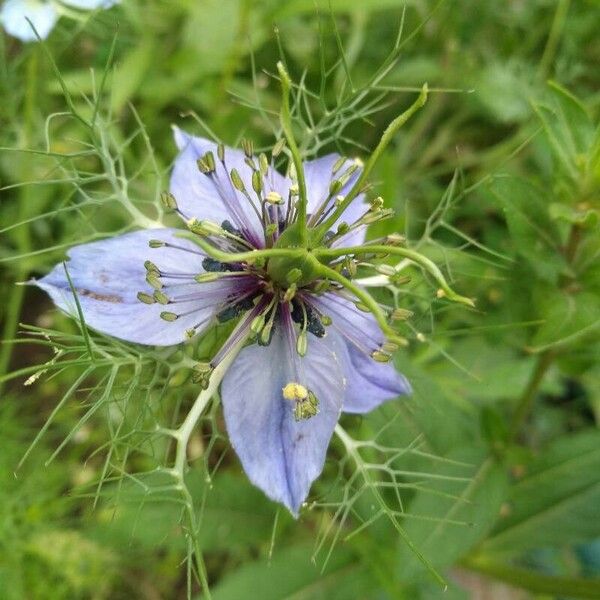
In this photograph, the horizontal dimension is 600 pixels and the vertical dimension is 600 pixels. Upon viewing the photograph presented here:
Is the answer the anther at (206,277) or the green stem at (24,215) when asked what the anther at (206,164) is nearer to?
the anther at (206,277)

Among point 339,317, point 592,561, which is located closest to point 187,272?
point 339,317

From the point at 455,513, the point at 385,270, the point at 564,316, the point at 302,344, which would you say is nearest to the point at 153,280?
the point at 302,344

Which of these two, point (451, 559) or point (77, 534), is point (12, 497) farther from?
point (451, 559)

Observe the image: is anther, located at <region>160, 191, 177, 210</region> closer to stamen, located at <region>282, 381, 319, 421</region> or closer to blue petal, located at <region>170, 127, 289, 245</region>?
blue petal, located at <region>170, 127, 289, 245</region>

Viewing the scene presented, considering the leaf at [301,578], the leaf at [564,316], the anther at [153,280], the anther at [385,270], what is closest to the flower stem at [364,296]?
the anther at [385,270]

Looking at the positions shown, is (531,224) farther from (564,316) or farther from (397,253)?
(397,253)

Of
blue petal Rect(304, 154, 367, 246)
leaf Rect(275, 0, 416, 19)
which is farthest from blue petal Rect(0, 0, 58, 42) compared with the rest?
blue petal Rect(304, 154, 367, 246)
